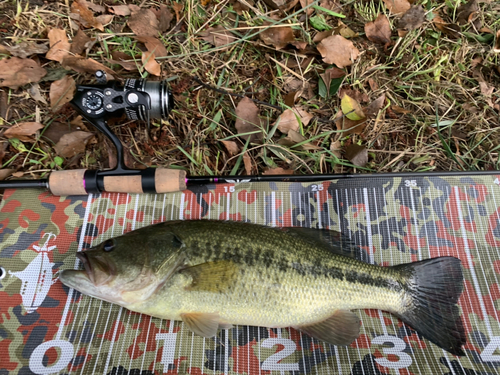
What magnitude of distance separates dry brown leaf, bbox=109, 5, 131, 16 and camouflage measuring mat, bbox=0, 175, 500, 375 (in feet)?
6.03

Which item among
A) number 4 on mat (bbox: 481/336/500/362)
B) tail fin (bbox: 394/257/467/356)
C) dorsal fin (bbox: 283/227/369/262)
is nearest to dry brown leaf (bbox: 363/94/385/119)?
dorsal fin (bbox: 283/227/369/262)

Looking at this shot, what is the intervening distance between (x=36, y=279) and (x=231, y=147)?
195cm

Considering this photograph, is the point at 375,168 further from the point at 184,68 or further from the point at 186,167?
the point at 184,68

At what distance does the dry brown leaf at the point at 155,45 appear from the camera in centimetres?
307

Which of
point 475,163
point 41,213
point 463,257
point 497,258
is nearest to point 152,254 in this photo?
point 41,213

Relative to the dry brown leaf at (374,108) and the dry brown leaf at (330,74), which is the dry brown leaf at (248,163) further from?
the dry brown leaf at (374,108)

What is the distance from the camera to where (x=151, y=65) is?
3021 mm

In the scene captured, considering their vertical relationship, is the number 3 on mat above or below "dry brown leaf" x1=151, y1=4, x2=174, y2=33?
below

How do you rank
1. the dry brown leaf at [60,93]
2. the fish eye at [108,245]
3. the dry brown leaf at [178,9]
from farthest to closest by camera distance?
the dry brown leaf at [178,9], the dry brown leaf at [60,93], the fish eye at [108,245]

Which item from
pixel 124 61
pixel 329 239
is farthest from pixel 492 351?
pixel 124 61

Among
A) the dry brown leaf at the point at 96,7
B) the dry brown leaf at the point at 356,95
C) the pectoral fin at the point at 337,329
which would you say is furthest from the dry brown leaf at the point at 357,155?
the dry brown leaf at the point at 96,7

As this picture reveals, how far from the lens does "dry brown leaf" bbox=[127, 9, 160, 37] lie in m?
3.10

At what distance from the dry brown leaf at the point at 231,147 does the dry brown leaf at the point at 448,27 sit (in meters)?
2.47

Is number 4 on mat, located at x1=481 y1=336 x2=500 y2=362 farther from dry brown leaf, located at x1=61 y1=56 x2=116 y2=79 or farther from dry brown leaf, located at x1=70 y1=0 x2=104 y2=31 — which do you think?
dry brown leaf, located at x1=70 y1=0 x2=104 y2=31
